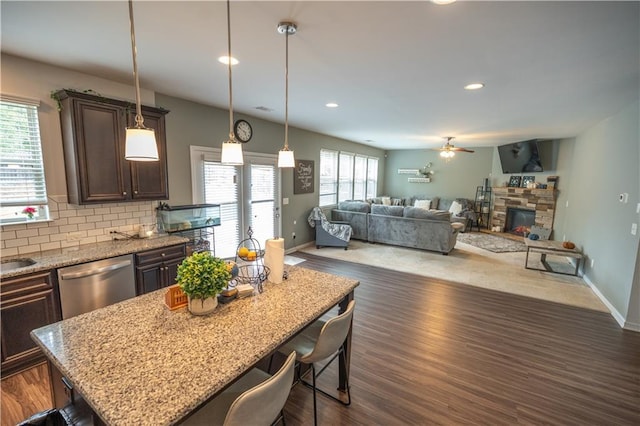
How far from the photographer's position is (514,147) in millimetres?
7641

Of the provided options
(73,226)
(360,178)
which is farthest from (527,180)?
(73,226)

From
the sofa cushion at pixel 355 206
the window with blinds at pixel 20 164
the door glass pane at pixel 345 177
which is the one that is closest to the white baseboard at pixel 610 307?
the sofa cushion at pixel 355 206

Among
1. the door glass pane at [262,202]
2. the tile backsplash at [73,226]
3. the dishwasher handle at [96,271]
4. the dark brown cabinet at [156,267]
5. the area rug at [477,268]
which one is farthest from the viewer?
the door glass pane at [262,202]

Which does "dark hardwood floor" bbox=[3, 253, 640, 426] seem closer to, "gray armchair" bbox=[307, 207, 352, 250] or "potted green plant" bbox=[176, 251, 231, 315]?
"potted green plant" bbox=[176, 251, 231, 315]

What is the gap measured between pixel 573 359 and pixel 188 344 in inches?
131

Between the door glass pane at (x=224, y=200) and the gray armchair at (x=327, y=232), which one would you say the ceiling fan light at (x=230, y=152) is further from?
the gray armchair at (x=327, y=232)

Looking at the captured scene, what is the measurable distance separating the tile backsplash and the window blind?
0.18m

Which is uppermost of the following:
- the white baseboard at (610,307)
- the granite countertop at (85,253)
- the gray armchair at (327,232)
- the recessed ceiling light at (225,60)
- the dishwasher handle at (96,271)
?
the recessed ceiling light at (225,60)

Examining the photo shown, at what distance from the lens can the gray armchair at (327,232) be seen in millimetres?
6250

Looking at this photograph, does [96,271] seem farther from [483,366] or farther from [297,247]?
[297,247]

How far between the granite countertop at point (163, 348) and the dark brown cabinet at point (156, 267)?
132 centimetres

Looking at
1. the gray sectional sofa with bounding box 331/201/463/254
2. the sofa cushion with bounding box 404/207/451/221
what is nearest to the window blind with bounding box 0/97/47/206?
the gray sectional sofa with bounding box 331/201/463/254

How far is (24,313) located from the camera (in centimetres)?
222

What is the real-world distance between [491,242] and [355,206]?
3565 mm
